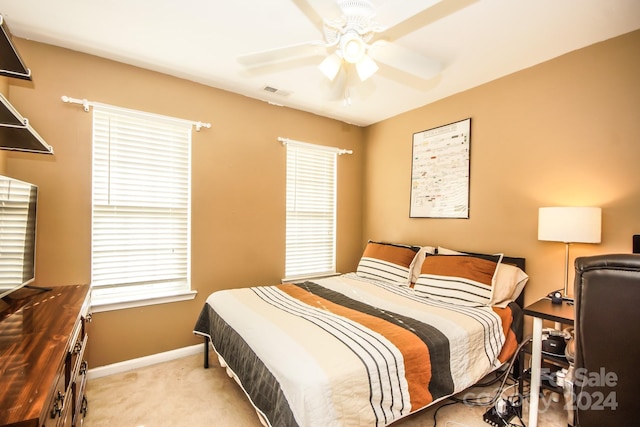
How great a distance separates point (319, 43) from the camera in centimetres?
172

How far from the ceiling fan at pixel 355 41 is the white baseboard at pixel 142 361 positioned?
2569mm

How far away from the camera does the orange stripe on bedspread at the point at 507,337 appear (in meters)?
2.19

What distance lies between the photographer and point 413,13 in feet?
4.65

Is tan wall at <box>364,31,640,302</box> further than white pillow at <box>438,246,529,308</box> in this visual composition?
No

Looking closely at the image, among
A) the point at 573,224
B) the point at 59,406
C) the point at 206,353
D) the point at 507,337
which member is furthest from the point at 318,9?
the point at 206,353

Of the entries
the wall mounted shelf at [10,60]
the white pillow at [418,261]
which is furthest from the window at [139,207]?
the white pillow at [418,261]

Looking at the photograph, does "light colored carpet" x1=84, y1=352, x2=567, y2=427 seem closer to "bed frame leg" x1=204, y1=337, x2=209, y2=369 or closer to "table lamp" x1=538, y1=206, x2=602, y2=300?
"bed frame leg" x1=204, y1=337, x2=209, y2=369

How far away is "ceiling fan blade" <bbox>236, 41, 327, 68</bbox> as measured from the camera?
5.65 feet

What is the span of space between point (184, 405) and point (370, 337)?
1.46 m

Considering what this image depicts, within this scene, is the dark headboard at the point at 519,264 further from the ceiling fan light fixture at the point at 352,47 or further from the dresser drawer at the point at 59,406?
the dresser drawer at the point at 59,406

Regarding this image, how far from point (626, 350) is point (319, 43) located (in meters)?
1.86

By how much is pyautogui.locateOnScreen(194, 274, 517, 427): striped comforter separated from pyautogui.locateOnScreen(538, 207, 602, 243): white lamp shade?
2.31 feet

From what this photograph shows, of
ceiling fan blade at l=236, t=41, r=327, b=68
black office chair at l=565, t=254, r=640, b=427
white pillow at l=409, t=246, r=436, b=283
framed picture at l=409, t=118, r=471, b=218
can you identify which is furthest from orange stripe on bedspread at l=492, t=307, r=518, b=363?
ceiling fan blade at l=236, t=41, r=327, b=68

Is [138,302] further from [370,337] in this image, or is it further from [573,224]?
[573,224]
